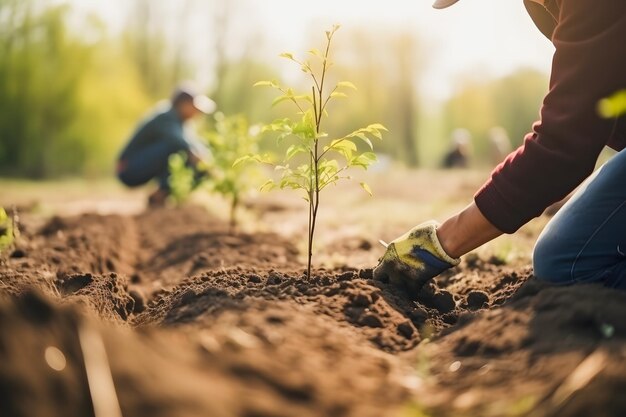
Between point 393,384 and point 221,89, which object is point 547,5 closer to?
point 393,384

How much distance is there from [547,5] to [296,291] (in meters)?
1.58

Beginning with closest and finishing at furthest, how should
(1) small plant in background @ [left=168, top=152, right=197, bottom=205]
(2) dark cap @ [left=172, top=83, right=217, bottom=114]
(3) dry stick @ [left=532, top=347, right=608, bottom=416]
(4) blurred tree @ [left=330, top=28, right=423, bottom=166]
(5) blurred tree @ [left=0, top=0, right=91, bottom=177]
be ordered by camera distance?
(3) dry stick @ [left=532, top=347, right=608, bottom=416]
(1) small plant in background @ [left=168, top=152, right=197, bottom=205]
(2) dark cap @ [left=172, top=83, right=217, bottom=114]
(5) blurred tree @ [left=0, top=0, right=91, bottom=177]
(4) blurred tree @ [left=330, top=28, right=423, bottom=166]

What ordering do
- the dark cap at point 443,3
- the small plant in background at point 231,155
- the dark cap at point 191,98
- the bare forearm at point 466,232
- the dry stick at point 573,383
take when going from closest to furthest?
the dry stick at point 573,383 < the bare forearm at point 466,232 < the dark cap at point 443,3 < the small plant in background at point 231,155 < the dark cap at point 191,98

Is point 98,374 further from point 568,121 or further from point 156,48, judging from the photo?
point 156,48

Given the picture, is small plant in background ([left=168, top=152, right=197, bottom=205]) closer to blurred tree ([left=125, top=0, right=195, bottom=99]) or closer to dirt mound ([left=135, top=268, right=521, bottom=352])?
dirt mound ([left=135, top=268, right=521, bottom=352])

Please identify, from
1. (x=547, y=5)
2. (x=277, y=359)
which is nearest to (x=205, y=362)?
(x=277, y=359)

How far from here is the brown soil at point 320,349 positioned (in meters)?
1.33

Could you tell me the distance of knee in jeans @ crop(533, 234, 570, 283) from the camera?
99.2 inches

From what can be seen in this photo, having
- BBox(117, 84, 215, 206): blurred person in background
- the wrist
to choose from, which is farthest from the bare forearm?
BBox(117, 84, 215, 206): blurred person in background

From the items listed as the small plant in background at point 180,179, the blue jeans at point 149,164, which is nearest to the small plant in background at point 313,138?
the small plant in background at point 180,179

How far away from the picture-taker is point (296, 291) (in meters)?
2.56

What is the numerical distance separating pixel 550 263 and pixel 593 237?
0.19 metres

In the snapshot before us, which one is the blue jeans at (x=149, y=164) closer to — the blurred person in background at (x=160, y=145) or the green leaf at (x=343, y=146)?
the blurred person in background at (x=160, y=145)

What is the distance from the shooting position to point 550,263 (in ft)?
8.34
